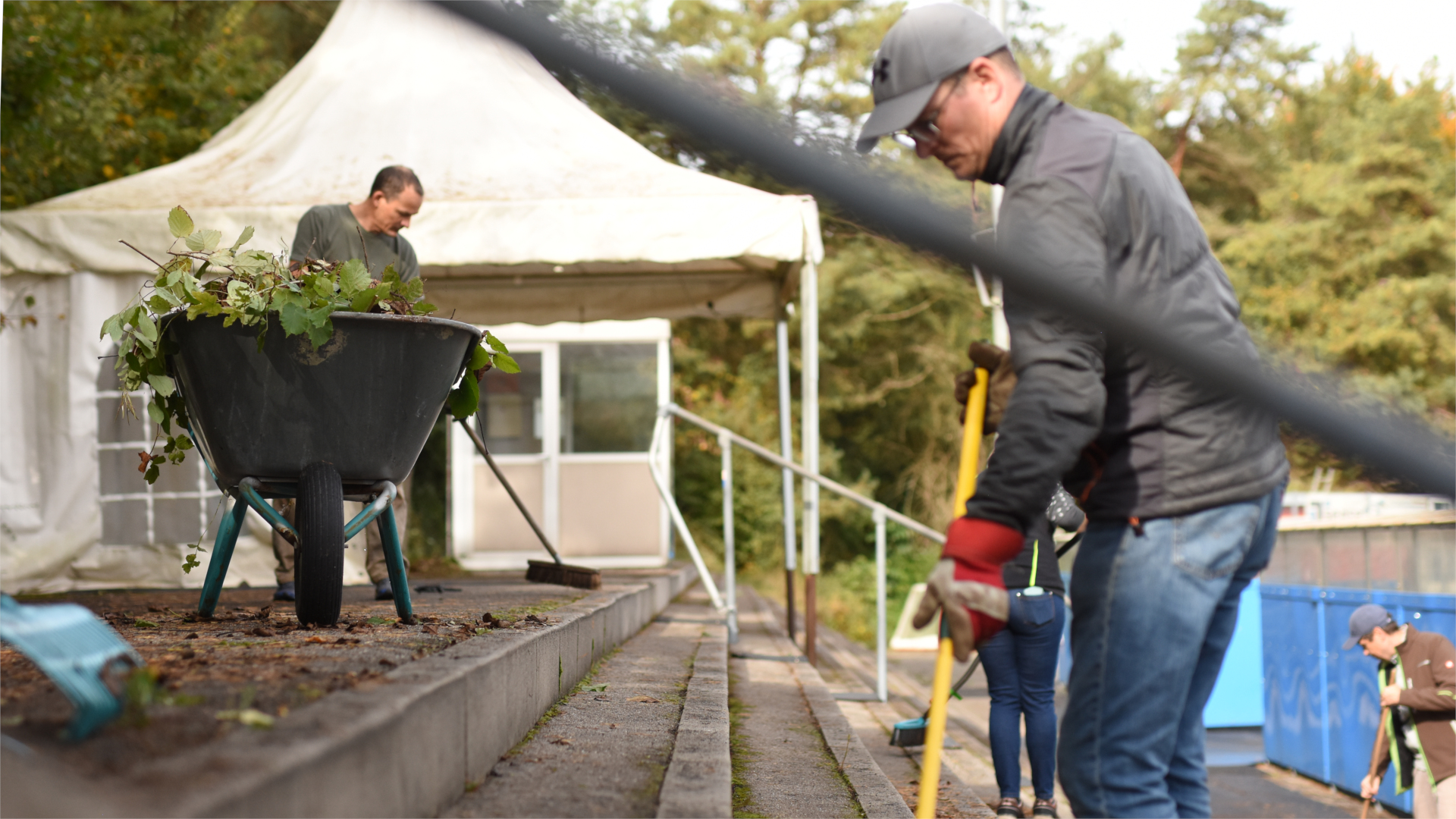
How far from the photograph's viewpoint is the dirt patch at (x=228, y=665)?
1.38 meters

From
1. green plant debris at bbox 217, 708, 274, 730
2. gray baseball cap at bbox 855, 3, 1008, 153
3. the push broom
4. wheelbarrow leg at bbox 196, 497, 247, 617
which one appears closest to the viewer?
green plant debris at bbox 217, 708, 274, 730

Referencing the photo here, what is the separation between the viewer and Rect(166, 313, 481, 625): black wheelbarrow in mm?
2916

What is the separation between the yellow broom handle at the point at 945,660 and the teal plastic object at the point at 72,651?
46.2 inches

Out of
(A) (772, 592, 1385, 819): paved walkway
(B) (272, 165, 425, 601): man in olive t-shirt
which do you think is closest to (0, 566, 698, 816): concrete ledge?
(A) (772, 592, 1385, 819): paved walkway

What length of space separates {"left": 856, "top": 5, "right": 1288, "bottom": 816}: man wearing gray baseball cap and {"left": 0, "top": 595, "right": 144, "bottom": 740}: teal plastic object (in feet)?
3.64

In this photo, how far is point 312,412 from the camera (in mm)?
3016

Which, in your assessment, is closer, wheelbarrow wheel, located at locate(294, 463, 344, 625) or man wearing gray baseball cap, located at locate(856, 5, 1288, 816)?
man wearing gray baseball cap, located at locate(856, 5, 1288, 816)

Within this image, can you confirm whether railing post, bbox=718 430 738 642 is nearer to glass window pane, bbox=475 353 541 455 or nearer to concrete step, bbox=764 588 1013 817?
concrete step, bbox=764 588 1013 817

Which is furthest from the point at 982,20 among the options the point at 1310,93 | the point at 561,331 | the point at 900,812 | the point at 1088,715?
the point at 1310,93

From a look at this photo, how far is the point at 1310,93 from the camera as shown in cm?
2594

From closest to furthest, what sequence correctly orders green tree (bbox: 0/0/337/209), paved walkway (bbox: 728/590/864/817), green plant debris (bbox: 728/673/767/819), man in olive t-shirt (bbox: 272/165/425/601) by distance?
1. green plant debris (bbox: 728/673/767/819)
2. paved walkway (bbox: 728/590/864/817)
3. man in olive t-shirt (bbox: 272/165/425/601)
4. green tree (bbox: 0/0/337/209)

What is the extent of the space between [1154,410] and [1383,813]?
23.1 ft

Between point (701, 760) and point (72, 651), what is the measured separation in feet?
4.48

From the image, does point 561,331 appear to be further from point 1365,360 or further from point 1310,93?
point 1310,93
